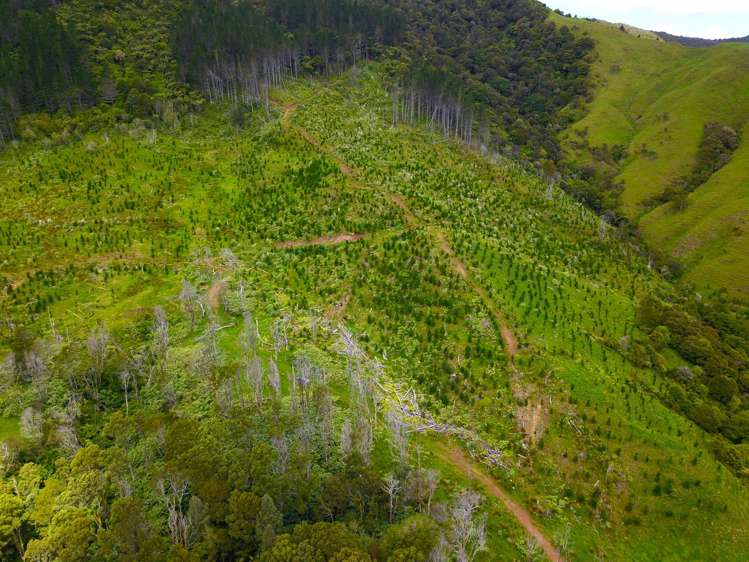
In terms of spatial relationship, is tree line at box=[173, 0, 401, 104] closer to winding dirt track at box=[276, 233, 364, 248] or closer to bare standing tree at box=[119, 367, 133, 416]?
winding dirt track at box=[276, 233, 364, 248]

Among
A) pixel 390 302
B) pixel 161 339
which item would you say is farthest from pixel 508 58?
pixel 161 339

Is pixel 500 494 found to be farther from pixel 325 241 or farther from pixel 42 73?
pixel 42 73

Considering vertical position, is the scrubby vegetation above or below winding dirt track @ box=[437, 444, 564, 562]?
above

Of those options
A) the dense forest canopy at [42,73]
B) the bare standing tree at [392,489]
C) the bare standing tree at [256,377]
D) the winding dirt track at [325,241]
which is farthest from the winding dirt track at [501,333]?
the dense forest canopy at [42,73]

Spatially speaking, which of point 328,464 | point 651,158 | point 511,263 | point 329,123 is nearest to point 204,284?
point 328,464

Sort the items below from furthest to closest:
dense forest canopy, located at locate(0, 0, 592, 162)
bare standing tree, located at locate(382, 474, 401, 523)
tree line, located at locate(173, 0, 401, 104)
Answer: tree line, located at locate(173, 0, 401, 104) < dense forest canopy, located at locate(0, 0, 592, 162) < bare standing tree, located at locate(382, 474, 401, 523)

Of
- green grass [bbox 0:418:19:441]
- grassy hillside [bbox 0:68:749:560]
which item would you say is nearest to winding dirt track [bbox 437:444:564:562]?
grassy hillside [bbox 0:68:749:560]
